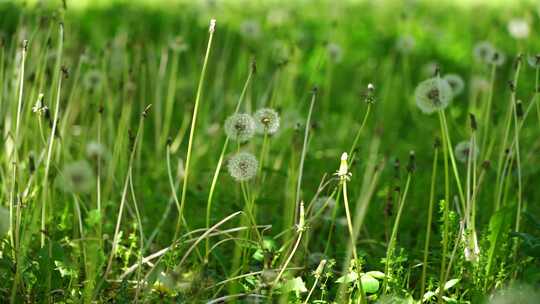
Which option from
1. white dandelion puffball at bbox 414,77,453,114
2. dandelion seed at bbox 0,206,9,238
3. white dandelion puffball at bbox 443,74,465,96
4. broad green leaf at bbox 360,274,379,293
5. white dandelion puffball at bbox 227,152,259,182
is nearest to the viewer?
dandelion seed at bbox 0,206,9,238

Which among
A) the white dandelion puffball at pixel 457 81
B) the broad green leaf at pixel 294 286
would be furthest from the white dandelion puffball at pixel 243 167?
the white dandelion puffball at pixel 457 81

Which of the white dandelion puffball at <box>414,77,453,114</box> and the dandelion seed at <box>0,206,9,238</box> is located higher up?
the white dandelion puffball at <box>414,77,453,114</box>

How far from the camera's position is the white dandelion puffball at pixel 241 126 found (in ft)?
5.68

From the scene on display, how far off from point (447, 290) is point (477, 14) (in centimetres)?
389

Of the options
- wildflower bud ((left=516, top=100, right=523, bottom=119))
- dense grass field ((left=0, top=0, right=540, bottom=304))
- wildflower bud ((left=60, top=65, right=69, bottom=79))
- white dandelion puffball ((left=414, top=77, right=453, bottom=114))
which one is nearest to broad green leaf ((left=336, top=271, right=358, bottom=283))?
dense grass field ((left=0, top=0, right=540, bottom=304))

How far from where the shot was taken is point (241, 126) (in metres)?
1.73

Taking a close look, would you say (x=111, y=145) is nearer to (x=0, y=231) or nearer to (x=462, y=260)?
(x=0, y=231)

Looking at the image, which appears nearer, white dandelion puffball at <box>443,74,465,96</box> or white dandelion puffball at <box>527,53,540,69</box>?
white dandelion puffball at <box>527,53,540,69</box>

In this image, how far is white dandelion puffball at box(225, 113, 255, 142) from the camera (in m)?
1.73

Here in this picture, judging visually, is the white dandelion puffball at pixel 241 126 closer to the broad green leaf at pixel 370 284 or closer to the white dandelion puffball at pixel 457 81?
the broad green leaf at pixel 370 284

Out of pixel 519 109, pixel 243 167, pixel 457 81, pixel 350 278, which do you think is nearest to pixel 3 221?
pixel 243 167

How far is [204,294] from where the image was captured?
1.70 meters

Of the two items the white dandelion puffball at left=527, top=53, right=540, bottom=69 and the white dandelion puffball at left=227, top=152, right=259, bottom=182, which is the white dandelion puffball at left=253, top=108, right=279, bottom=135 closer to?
the white dandelion puffball at left=227, top=152, right=259, bottom=182

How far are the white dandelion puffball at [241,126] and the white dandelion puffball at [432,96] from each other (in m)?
0.41
